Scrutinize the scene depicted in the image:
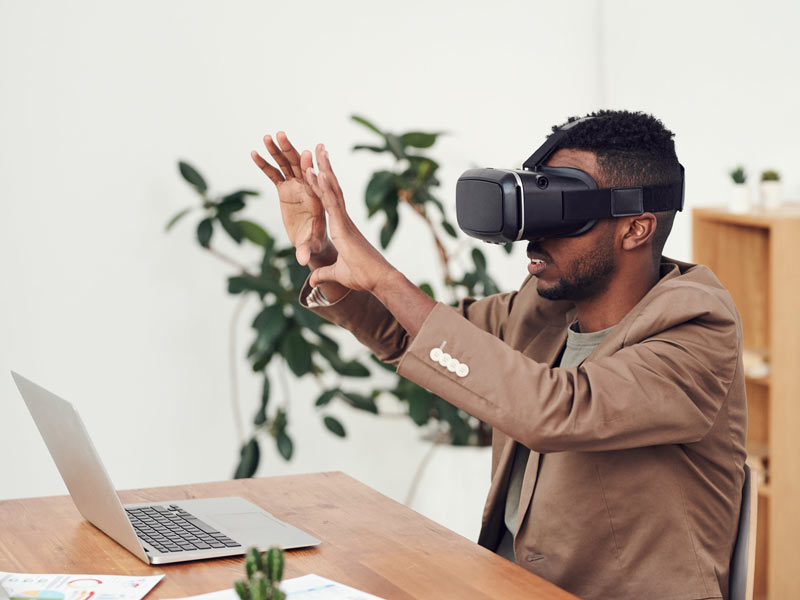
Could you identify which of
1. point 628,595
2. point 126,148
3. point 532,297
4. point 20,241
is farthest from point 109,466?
point 628,595

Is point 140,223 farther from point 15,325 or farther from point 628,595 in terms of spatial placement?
point 628,595

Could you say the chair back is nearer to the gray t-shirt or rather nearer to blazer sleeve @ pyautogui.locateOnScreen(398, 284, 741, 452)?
blazer sleeve @ pyautogui.locateOnScreen(398, 284, 741, 452)

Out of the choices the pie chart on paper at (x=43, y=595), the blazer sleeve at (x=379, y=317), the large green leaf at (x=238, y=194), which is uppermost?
the large green leaf at (x=238, y=194)

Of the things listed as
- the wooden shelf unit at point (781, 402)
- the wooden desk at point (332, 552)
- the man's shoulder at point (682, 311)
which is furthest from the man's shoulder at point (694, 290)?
the wooden shelf unit at point (781, 402)

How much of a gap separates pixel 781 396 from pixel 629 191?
5.12ft

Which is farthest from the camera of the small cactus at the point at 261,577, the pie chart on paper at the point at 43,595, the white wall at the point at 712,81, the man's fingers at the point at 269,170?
the white wall at the point at 712,81

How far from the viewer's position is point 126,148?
11.2 feet

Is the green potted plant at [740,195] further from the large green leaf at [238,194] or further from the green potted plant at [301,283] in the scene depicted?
the large green leaf at [238,194]

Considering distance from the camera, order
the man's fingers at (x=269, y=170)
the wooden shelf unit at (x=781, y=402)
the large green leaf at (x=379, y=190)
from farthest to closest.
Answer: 1. the large green leaf at (x=379, y=190)
2. the wooden shelf unit at (x=781, y=402)
3. the man's fingers at (x=269, y=170)

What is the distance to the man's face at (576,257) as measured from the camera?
1612 mm

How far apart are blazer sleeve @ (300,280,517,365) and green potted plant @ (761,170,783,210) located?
1.42 metres

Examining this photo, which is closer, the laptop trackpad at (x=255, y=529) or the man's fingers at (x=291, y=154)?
the laptop trackpad at (x=255, y=529)

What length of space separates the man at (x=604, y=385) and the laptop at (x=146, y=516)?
35cm

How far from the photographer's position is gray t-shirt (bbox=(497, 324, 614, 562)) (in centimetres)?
177
